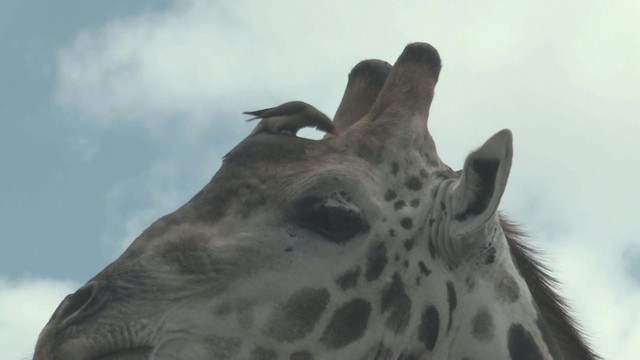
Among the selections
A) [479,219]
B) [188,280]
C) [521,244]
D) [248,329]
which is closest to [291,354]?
[248,329]

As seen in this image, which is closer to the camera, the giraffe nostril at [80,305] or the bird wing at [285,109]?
the giraffe nostril at [80,305]

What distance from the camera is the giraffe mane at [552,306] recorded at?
21.5ft

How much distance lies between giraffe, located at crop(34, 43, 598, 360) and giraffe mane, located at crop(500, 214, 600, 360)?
0.39 metres

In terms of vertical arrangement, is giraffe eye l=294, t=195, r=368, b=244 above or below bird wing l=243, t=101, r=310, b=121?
below

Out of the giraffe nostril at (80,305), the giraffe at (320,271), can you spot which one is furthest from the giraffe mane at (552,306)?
the giraffe nostril at (80,305)

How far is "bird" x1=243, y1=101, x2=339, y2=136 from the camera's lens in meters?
6.23

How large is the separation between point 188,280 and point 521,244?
2210mm

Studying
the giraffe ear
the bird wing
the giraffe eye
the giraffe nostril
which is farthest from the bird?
the giraffe nostril

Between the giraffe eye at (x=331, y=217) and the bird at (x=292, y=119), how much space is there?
670 millimetres

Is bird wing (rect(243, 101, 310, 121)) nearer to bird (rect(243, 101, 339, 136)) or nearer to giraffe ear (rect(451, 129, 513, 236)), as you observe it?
bird (rect(243, 101, 339, 136))

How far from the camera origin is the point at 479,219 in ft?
18.7

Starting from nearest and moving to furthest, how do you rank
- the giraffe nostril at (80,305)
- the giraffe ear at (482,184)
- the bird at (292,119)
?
the giraffe nostril at (80,305) < the giraffe ear at (482,184) < the bird at (292,119)

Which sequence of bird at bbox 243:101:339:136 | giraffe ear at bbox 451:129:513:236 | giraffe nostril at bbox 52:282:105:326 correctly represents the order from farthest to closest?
bird at bbox 243:101:339:136
giraffe ear at bbox 451:129:513:236
giraffe nostril at bbox 52:282:105:326

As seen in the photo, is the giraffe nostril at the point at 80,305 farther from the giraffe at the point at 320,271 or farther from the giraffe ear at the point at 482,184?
the giraffe ear at the point at 482,184
